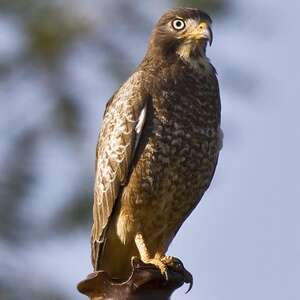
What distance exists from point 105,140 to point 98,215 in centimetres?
42

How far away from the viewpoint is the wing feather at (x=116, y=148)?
5.64m

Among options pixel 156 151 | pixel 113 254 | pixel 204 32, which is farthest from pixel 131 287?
pixel 204 32

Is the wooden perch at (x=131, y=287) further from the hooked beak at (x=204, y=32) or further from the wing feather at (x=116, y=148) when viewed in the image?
the hooked beak at (x=204, y=32)

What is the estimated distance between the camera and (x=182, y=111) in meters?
5.65

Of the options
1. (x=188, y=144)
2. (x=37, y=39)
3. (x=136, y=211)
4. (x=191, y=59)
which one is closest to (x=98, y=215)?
(x=136, y=211)

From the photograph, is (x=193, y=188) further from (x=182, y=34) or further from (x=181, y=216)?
(x=182, y=34)

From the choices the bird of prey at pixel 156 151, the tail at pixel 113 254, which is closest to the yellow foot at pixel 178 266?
the bird of prey at pixel 156 151

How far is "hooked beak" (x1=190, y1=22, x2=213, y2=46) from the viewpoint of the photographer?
579 centimetres

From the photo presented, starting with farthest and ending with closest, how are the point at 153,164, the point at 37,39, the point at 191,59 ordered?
the point at 37,39 < the point at 191,59 < the point at 153,164

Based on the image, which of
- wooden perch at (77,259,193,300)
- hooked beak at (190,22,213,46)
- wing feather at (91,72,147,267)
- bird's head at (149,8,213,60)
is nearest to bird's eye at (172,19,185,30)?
bird's head at (149,8,213,60)

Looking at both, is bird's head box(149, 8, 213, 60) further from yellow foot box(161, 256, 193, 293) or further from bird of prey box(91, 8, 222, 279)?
yellow foot box(161, 256, 193, 293)

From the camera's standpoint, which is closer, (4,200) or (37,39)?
(4,200)

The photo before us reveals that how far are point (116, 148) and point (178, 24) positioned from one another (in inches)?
32.8

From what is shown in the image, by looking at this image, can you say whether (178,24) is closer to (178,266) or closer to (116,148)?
(116,148)
